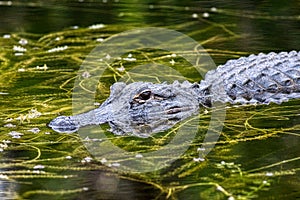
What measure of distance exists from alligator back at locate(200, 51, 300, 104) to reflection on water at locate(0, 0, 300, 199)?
1.11 feet

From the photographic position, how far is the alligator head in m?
6.65

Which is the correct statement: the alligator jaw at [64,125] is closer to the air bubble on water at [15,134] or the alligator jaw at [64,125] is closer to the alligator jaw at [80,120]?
the alligator jaw at [80,120]

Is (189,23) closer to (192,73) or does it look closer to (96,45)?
(96,45)

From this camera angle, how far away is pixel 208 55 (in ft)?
29.9

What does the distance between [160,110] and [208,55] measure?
7.33ft

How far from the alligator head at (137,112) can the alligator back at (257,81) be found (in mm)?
530

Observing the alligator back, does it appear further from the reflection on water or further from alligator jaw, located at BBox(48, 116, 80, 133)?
alligator jaw, located at BBox(48, 116, 80, 133)

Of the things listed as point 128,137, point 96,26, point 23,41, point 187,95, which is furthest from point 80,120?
point 96,26

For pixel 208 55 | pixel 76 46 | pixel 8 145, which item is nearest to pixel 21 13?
pixel 76 46

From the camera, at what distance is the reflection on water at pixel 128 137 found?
5.26 metres

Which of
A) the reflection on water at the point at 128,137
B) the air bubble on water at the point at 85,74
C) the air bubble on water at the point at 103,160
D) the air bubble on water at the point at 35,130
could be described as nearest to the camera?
the reflection on water at the point at 128,137

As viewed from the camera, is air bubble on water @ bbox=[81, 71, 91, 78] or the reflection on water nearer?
the reflection on water

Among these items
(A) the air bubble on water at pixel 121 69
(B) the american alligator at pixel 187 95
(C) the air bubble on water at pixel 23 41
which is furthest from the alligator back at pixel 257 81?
(C) the air bubble on water at pixel 23 41

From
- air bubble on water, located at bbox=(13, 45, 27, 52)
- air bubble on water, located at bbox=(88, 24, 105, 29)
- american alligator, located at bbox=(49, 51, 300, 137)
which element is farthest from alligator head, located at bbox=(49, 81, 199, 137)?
air bubble on water, located at bbox=(88, 24, 105, 29)
